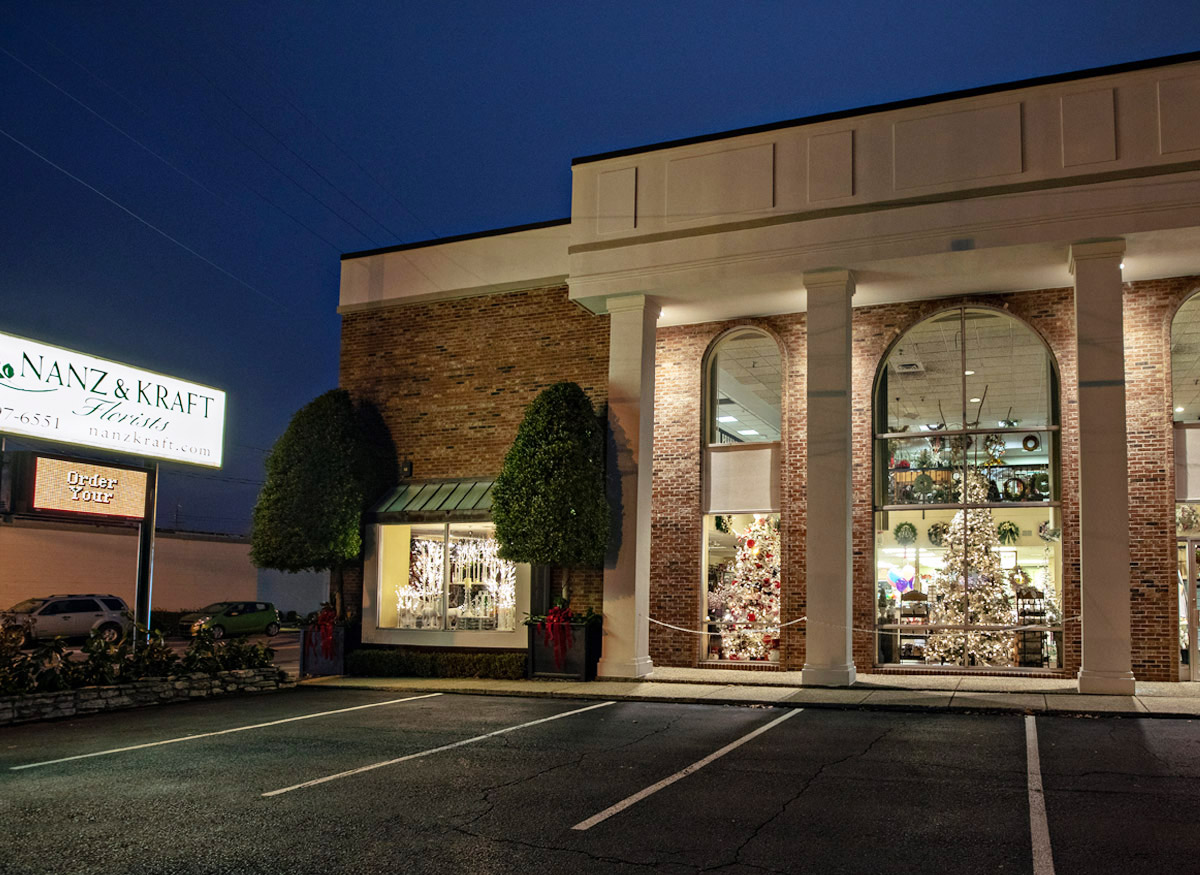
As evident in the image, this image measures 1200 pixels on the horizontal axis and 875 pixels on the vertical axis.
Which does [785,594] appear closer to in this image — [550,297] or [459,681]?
[459,681]

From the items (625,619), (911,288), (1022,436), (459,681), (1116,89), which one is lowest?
(459,681)

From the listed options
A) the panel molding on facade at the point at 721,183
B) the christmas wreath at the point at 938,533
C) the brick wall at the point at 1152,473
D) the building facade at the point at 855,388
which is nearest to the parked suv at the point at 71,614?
the building facade at the point at 855,388

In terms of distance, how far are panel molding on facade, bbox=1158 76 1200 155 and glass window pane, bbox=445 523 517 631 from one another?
12.5 m

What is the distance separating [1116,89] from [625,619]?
11.1 metres

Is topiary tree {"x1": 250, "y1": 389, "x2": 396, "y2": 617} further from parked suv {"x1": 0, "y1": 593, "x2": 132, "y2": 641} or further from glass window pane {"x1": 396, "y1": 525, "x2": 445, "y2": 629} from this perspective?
parked suv {"x1": 0, "y1": 593, "x2": 132, "y2": 641}

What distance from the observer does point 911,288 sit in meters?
17.1

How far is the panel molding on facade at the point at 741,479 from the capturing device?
60.3 ft

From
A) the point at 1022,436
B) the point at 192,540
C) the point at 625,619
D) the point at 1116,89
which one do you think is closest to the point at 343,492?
the point at 625,619

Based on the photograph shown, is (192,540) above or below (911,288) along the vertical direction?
below

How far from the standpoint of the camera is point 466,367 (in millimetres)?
20328

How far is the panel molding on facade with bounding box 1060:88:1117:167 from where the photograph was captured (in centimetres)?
1493

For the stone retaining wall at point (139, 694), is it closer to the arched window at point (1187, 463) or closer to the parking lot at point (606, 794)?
the parking lot at point (606, 794)

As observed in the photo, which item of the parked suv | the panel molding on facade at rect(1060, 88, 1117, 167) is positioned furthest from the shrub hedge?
the parked suv

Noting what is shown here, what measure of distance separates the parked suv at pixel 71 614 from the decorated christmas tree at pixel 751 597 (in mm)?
19747
